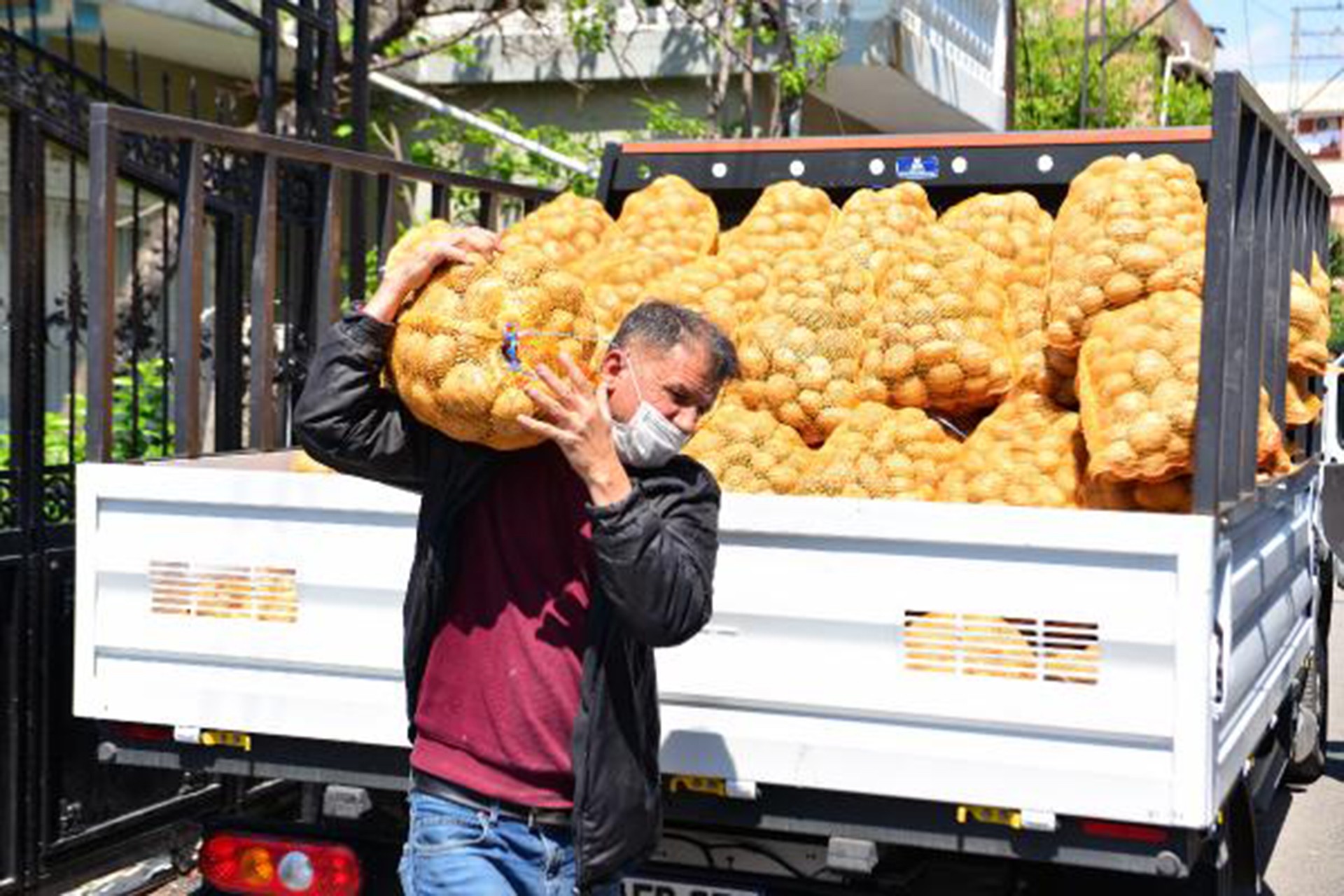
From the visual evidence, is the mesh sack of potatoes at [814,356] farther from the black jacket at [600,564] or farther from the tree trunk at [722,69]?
the tree trunk at [722,69]

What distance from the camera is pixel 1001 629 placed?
3.43m

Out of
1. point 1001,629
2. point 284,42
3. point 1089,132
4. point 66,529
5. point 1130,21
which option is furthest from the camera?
point 1130,21

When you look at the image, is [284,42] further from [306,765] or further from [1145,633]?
[1145,633]

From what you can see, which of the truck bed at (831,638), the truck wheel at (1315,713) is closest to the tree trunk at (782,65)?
the truck wheel at (1315,713)

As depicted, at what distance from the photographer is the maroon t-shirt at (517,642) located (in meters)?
3.13

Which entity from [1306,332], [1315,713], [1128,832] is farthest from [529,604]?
[1315,713]

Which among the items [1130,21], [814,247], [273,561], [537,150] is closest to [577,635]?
[273,561]

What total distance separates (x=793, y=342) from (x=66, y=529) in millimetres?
2379

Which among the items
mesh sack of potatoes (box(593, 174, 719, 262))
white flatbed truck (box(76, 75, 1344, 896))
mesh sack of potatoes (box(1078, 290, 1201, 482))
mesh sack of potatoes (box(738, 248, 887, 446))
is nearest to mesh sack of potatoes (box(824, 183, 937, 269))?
mesh sack of potatoes (box(738, 248, 887, 446))

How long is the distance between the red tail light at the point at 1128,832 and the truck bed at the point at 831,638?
0.13ft

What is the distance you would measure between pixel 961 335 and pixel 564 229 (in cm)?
152

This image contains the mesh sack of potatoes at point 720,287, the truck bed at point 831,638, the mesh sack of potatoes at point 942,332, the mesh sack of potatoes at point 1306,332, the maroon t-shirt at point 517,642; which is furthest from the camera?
the mesh sack of potatoes at point 1306,332

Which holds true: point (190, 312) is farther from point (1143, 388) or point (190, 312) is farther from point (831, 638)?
point (1143, 388)

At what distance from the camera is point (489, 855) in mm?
3135
